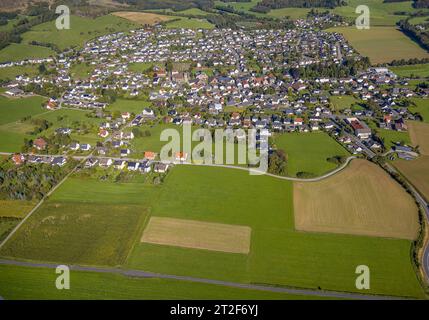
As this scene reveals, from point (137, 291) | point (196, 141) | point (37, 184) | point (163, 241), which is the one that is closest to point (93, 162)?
point (37, 184)

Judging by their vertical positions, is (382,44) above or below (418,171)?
above

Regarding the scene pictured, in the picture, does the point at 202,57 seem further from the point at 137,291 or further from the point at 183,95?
the point at 137,291

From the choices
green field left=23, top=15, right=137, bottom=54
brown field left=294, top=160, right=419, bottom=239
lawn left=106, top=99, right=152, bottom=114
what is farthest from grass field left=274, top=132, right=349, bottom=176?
green field left=23, top=15, right=137, bottom=54

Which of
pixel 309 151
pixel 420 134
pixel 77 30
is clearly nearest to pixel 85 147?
pixel 309 151

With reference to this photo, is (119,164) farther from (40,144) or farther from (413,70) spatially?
(413,70)

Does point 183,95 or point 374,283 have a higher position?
point 183,95

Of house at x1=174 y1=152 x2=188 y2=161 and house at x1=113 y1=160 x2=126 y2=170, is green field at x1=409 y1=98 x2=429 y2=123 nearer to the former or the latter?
house at x1=174 y1=152 x2=188 y2=161

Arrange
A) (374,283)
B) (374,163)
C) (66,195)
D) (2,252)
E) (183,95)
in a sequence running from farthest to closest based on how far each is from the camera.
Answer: (183,95) → (374,163) → (66,195) → (2,252) → (374,283)
